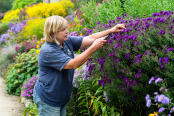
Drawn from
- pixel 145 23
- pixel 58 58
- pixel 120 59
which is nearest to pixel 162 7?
pixel 145 23

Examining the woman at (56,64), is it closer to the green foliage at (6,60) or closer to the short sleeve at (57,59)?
the short sleeve at (57,59)

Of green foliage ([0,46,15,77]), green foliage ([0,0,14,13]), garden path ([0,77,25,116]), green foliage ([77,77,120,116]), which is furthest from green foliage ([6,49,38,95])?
green foliage ([0,0,14,13])

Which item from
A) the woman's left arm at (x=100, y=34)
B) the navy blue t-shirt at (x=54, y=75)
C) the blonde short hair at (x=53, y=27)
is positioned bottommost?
the navy blue t-shirt at (x=54, y=75)

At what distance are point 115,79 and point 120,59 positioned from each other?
261mm

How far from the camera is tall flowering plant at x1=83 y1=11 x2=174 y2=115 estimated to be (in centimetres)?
221

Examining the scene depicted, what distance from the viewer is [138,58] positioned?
7.61 feet

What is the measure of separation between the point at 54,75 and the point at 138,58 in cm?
106

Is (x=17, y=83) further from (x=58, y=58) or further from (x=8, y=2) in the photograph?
(x=8, y=2)

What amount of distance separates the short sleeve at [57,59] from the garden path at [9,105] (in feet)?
9.25

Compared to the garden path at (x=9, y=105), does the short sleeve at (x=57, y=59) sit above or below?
above

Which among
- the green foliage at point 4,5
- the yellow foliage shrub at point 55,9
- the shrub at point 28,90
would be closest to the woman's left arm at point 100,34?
the shrub at point 28,90

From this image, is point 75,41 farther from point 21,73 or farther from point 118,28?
point 21,73

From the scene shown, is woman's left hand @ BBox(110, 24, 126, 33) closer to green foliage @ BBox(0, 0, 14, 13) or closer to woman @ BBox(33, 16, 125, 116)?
woman @ BBox(33, 16, 125, 116)

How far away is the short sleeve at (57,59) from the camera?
2.50 m
